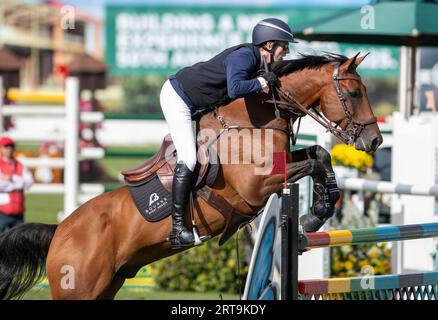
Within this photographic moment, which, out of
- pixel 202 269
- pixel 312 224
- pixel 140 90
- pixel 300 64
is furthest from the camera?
pixel 140 90

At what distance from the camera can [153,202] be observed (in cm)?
509

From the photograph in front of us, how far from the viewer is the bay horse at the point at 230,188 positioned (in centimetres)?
503

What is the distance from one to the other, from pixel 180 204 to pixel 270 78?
865 mm

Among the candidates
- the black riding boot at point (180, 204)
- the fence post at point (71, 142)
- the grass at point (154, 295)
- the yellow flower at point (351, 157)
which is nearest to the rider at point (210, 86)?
the black riding boot at point (180, 204)

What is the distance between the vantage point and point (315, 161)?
5012mm

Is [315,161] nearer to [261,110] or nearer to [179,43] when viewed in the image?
[261,110]

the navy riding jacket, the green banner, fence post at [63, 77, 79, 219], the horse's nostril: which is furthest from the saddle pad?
the green banner

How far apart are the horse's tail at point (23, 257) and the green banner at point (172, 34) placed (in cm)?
1098

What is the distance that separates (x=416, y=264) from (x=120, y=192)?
2.98 metres

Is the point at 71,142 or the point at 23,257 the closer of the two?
the point at 23,257

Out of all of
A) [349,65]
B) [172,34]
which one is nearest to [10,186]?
[349,65]

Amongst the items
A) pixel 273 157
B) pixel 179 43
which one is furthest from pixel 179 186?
pixel 179 43

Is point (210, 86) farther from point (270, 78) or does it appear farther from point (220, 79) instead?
point (270, 78)

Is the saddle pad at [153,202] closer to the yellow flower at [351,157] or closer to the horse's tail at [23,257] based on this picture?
the horse's tail at [23,257]
